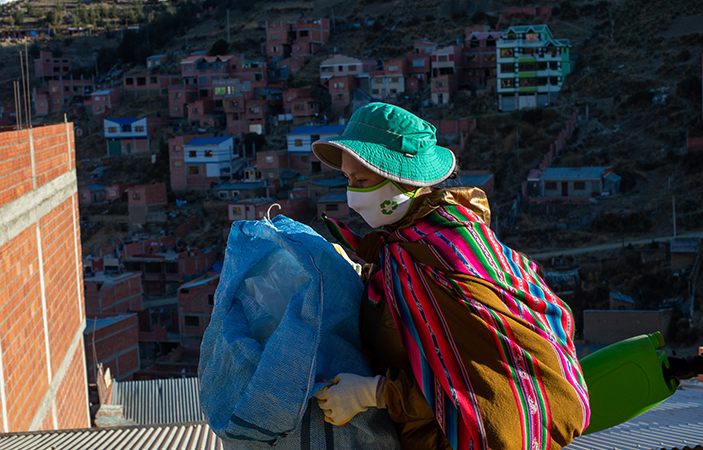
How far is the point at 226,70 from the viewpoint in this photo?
2834cm

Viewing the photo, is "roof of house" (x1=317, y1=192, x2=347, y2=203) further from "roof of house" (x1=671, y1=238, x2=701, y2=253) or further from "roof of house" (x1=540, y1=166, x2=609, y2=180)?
"roof of house" (x1=671, y1=238, x2=701, y2=253)

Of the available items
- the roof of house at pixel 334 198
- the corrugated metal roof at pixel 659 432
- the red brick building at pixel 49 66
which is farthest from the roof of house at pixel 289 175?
the red brick building at pixel 49 66

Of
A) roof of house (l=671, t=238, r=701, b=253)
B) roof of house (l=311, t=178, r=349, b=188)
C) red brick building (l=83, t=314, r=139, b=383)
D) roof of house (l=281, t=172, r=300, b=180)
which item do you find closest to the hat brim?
red brick building (l=83, t=314, r=139, b=383)

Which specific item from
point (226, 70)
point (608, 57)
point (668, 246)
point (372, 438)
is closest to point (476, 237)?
point (372, 438)

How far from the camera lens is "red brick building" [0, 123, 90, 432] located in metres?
3.96

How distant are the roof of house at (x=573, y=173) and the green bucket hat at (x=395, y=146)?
16.4 m

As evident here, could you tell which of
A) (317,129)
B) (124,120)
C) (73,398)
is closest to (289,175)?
(317,129)

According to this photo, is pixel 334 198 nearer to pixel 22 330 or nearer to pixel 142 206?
pixel 142 206

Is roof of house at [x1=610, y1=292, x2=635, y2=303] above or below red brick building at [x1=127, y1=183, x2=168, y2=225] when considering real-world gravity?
below

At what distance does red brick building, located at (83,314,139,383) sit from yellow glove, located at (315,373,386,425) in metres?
10.7

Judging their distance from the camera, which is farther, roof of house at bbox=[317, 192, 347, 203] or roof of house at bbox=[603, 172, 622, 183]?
roof of house at bbox=[317, 192, 347, 203]

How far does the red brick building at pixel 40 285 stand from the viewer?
3.96m

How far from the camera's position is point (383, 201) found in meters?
1.37

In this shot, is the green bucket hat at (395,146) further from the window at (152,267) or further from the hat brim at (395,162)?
the window at (152,267)
